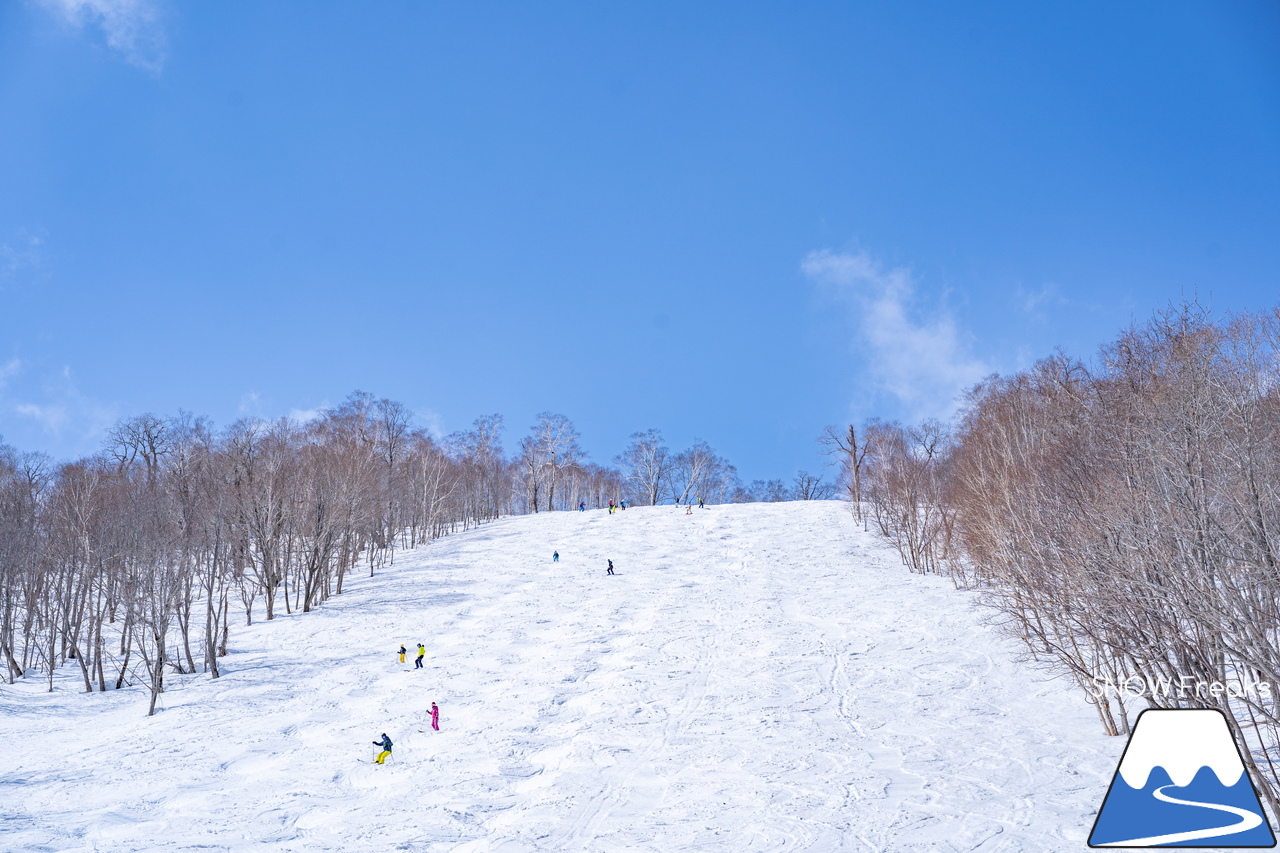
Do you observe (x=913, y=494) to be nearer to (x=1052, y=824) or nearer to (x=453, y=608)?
(x=453, y=608)

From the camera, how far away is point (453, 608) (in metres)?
33.6

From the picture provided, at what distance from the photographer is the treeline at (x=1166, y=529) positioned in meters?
9.38

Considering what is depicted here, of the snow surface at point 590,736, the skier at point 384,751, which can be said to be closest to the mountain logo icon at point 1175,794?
the snow surface at point 590,736

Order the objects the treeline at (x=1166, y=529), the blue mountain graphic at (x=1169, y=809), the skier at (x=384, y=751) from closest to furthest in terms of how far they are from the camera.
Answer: the blue mountain graphic at (x=1169, y=809)
the treeline at (x=1166, y=529)
the skier at (x=384, y=751)

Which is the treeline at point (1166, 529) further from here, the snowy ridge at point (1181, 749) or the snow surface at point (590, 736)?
the snow surface at point (590, 736)

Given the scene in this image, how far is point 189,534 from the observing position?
2655cm

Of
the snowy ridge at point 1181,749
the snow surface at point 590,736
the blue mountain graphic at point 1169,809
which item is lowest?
the snow surface at point 590,736

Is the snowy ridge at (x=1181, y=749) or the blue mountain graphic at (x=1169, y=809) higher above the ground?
the snowy ridge at (x=1181, y=749)

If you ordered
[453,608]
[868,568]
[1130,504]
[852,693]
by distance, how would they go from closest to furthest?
[1130,504] → [852,693] → [453,608] → [868,568]

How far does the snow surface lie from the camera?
12805 millimetres

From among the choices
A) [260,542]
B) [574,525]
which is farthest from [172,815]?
[574,525]

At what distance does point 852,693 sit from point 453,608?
2056 centimetres

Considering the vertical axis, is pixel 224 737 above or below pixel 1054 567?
below

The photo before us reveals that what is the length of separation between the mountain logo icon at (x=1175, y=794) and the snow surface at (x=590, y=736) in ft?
14.0
